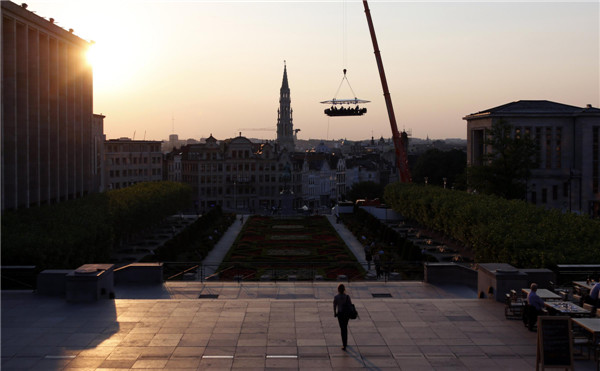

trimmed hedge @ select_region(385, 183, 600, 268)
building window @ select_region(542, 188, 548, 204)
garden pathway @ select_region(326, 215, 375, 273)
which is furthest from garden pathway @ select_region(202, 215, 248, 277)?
building window @ select_region(542, 188, 548, 204)

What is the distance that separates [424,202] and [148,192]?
1088 inches

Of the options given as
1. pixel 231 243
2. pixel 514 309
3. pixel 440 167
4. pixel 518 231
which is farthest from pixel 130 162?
pixel 514 309

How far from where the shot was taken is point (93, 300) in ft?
73.7

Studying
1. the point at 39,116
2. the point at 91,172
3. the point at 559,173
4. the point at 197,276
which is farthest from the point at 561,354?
the point at 559,173

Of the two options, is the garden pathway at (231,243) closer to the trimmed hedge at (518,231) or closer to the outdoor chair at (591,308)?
the trimmed hedge at (518,231)

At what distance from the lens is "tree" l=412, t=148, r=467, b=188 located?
12950 centimetres

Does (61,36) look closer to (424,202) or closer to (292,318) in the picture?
(424,202)

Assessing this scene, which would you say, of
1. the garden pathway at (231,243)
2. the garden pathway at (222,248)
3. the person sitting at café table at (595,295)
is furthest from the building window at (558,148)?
the person sitting at café table at (595,295)

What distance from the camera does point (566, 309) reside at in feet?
58.3

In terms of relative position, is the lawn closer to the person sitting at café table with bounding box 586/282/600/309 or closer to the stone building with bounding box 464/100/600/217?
the person sitting at café table with bounding box 586/282/600/309

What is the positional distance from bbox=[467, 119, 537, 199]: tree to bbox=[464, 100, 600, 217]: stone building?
63.2 feet

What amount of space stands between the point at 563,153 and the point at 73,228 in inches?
Result: 2709

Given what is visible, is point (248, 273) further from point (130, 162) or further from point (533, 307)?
point (130, 162)

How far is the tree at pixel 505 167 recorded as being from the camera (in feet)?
220
